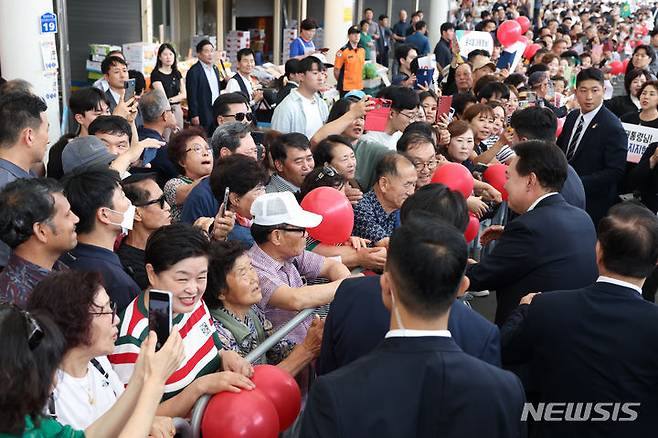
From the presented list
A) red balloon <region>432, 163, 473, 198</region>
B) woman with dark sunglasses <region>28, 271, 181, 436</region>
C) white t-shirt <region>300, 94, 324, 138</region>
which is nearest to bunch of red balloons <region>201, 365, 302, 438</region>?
woman with dark sunglasses <region>28, 271, 181, 436</region>

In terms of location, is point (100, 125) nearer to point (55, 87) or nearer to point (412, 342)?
point (55, 87)

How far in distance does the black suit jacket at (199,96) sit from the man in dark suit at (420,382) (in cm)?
619

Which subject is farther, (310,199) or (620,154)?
(620,154)

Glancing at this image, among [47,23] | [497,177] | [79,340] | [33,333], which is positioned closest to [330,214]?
[79,340]

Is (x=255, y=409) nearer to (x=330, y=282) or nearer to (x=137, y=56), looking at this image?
(x=330, y=282)

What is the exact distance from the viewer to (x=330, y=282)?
3541mm

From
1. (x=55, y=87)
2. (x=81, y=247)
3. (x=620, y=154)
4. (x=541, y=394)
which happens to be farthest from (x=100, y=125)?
(x=620, y=154)

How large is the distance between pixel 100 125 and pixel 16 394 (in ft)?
10.2

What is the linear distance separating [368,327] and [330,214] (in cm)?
121

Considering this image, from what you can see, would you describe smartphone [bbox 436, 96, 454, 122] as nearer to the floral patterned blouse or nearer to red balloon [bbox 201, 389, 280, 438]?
the floral patterned blouse

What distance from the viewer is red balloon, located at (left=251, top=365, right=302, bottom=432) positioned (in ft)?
8.42

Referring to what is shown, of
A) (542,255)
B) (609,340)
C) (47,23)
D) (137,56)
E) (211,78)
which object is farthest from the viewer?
(137,56)

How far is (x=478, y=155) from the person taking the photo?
6.24 metres

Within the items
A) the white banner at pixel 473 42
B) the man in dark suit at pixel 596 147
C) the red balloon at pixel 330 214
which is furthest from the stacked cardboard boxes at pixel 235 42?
the red balloon at pixel 330 214
